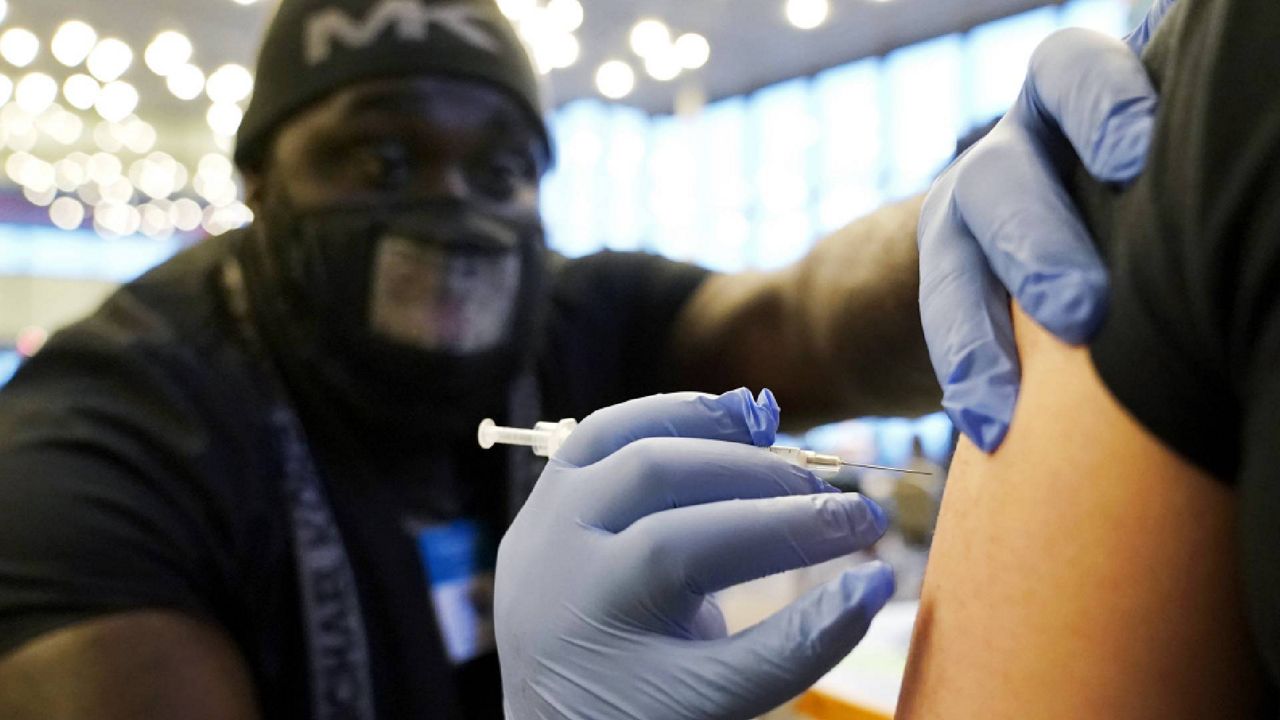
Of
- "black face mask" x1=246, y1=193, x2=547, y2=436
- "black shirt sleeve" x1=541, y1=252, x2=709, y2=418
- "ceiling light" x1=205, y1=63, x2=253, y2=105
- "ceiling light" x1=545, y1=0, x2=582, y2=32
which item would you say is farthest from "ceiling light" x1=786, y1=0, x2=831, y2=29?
"black face mask" x1=246, y1=193, x2=547, y2=436

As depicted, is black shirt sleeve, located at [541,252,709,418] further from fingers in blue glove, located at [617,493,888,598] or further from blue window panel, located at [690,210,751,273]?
blue window panel, located at [690,210,751,273]

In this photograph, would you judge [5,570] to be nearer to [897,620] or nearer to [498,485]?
[498,485]

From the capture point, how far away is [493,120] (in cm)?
140

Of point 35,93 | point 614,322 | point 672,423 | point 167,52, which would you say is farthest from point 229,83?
point 672,423

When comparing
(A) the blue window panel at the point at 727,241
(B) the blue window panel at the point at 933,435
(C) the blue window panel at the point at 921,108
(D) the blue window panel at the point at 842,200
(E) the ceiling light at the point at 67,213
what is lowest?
(B) the blue window panel at the point at 933,435

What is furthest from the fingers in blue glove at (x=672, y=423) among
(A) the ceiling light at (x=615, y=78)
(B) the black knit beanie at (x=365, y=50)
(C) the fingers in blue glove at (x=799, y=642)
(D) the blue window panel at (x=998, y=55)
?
(A) the ceiling light at (x=615, y=78)

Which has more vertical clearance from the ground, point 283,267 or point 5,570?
point 283,267

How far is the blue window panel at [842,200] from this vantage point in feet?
21.4

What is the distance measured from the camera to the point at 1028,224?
1.89 ft

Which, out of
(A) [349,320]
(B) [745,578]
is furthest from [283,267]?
(B) [745,578]

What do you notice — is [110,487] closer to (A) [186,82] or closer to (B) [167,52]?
(B) [167,52]

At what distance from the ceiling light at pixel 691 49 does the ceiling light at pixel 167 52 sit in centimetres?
317

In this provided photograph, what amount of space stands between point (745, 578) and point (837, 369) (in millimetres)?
843

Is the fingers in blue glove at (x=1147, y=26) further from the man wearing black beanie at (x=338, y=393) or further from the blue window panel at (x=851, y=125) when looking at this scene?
the blue window panel at (x=851, y=125)
